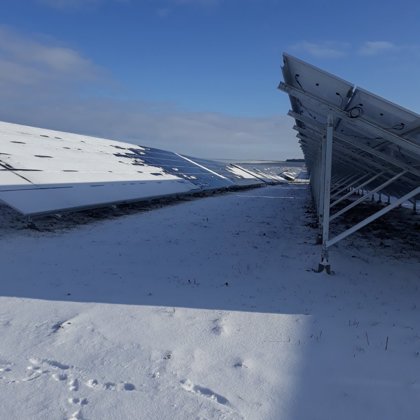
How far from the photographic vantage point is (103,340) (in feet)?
13.0

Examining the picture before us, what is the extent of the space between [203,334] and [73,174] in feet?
31.9

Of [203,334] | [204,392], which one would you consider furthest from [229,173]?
[204,392]

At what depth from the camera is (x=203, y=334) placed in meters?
4.15

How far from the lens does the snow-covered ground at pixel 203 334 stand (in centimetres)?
Answer: 302

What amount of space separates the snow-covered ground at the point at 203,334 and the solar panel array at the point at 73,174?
203cm

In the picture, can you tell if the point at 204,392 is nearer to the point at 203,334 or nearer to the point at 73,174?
the point at 203,334

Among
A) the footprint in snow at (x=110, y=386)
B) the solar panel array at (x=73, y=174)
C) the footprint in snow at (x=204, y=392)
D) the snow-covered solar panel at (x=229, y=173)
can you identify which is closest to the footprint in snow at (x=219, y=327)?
the footprint in snow at (x=204, y=392)

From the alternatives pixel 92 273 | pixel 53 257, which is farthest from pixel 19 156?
pixel 92 273

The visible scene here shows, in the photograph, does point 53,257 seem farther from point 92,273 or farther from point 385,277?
point 385,277

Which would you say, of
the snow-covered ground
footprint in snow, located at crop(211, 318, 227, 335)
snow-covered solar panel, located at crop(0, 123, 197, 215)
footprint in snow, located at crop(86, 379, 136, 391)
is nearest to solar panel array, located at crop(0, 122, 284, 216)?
snow-covered solar panel, located at crop(0, 123, 197, 215)

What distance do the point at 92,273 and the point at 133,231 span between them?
3.76m

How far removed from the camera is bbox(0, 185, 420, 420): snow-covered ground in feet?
9.91

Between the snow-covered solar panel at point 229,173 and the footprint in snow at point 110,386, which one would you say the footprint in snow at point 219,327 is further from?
the snow-covered solar panel at point 229,173

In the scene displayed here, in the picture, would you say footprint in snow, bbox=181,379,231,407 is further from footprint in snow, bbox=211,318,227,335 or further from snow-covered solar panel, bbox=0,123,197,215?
snow-covered solar panel, bbox=0,123,197,215
